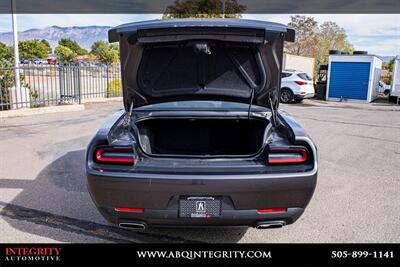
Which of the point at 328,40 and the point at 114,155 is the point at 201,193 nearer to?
the point at 114,155

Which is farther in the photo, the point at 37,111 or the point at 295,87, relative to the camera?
the point at 295,87

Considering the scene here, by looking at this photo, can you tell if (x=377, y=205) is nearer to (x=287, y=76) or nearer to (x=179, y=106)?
(x=179, y=106)

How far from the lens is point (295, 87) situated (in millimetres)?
16906

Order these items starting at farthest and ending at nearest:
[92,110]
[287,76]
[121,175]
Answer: [287,76] → [92,110] → [121,175]

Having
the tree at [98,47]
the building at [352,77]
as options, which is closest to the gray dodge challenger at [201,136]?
the building at [352,77]

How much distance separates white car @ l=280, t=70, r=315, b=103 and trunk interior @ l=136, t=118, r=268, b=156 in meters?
13.8

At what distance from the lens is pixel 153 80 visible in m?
3.50

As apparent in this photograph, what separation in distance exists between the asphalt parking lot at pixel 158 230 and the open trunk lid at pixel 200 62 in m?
1.28

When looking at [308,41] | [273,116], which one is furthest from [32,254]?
[308,41]

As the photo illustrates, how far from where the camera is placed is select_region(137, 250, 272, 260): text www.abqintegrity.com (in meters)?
2.98

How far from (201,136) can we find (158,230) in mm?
1134

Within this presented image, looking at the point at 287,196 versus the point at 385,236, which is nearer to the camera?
the point at 287,196

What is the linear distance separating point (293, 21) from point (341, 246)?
3529 centimetres

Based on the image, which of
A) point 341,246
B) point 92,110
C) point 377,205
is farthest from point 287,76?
point 341,246
